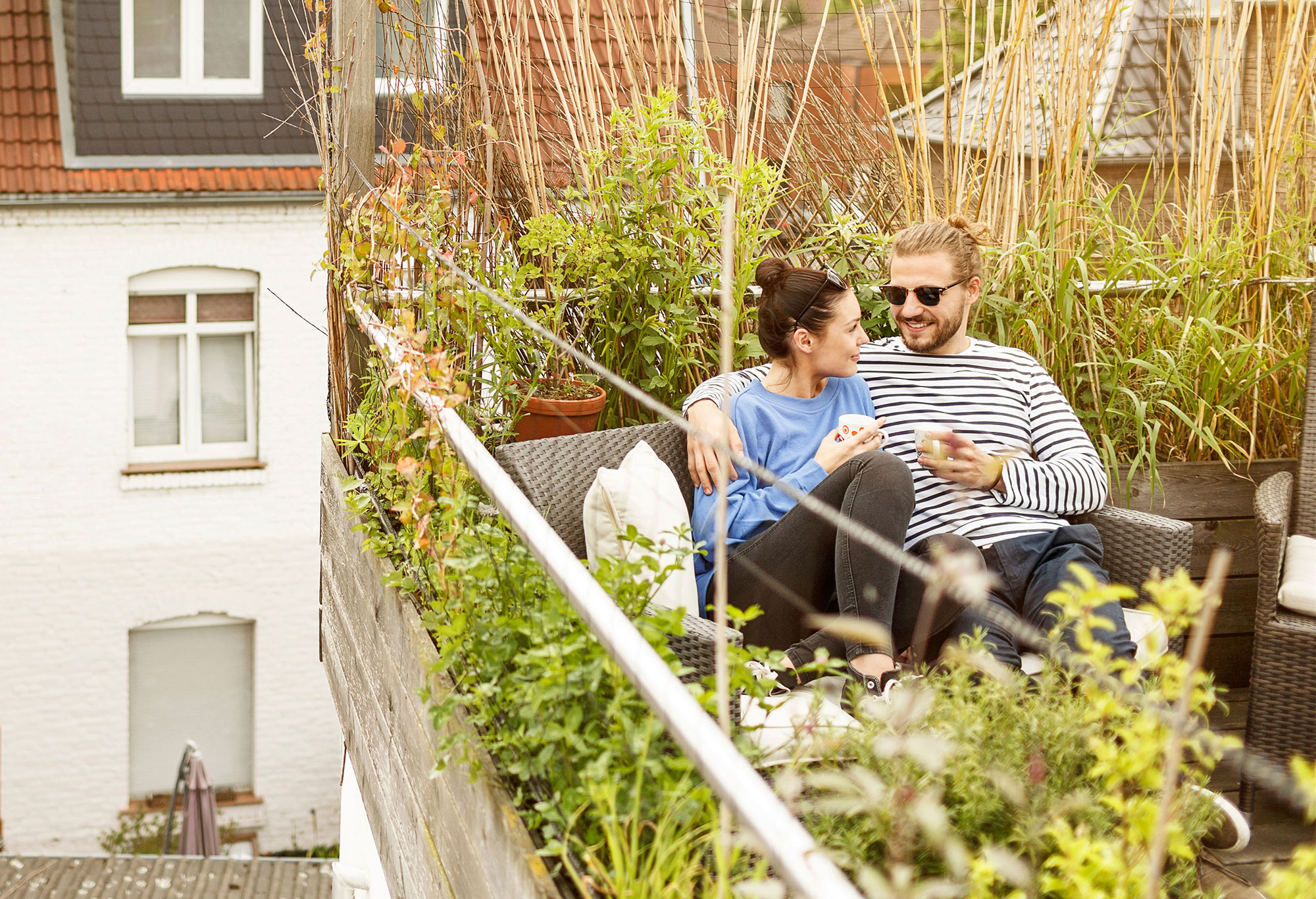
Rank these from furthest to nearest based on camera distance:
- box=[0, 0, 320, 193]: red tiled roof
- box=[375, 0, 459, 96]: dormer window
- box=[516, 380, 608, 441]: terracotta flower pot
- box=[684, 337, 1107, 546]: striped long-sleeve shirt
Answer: box=[0, 0, 320, 193]: red tiled roof → box=[375, 0, 459, 96]: dormer window → box=[516, 380, 608, 441]: terracotta flower pot → box=[684, 337, 1107, 546]: striped long-sleeve shirt

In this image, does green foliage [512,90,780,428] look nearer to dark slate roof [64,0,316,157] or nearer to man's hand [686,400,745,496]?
man's hand [686,400,745,496]

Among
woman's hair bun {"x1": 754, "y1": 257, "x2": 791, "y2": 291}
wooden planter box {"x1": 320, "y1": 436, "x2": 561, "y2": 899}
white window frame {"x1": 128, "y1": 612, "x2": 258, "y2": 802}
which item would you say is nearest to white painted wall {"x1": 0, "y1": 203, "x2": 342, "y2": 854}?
white window frame {"x1": 128, "y1": 612, "x2": 258, "y2": 802}

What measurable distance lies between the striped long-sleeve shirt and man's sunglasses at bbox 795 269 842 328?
0.57 feet

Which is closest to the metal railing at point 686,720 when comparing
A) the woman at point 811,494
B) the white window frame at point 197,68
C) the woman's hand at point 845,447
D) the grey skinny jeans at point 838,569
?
the woman at point 811,494

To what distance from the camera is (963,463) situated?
7.12ft

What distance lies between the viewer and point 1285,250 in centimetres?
300

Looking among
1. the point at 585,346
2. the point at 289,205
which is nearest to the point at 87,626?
the point at 289,205

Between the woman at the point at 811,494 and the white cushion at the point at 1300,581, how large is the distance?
651mm

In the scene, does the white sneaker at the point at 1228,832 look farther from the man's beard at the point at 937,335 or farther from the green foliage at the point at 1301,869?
the man's beard at the point at 937,335

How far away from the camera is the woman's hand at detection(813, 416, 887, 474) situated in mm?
2121

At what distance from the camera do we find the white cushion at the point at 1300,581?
212cm

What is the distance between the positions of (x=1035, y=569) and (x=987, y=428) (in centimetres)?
31

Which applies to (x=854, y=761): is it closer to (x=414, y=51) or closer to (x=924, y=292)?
(x=924, y=292)

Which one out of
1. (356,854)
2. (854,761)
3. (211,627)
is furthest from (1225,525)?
(211,627)
